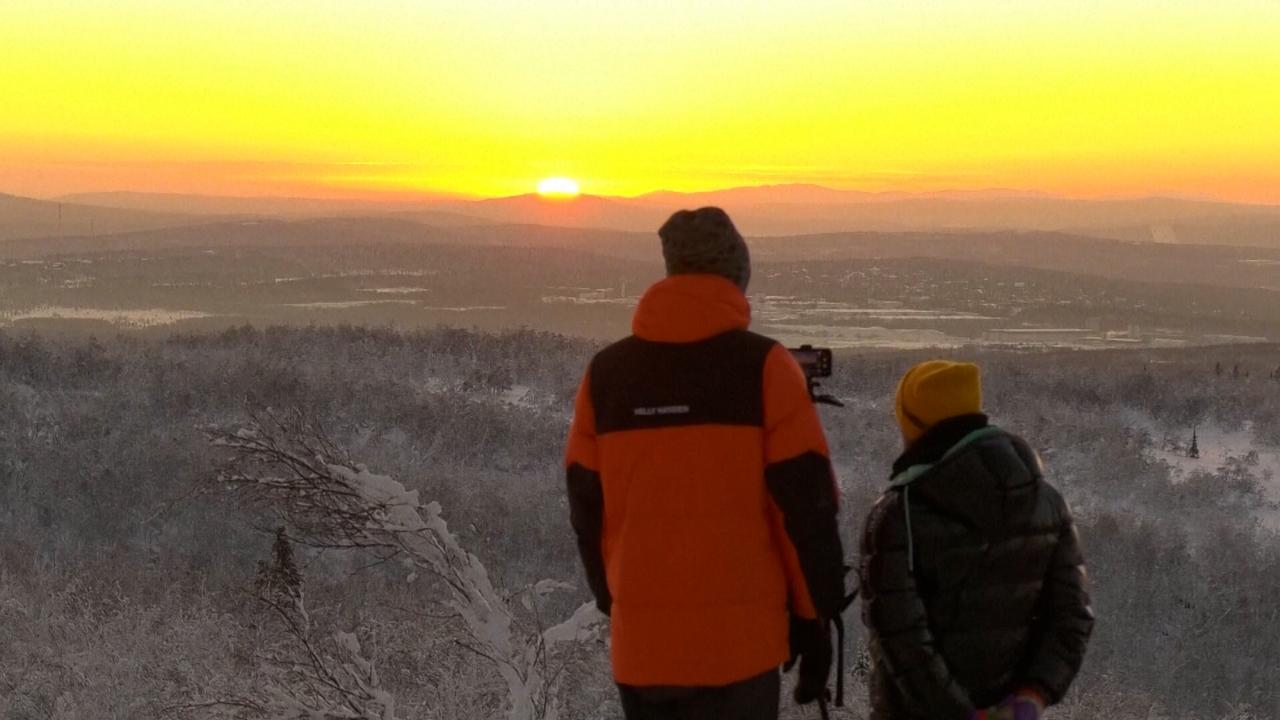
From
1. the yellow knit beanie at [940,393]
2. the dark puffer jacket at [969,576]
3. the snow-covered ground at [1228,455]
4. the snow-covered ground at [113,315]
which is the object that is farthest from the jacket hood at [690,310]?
the snow-covered ground at [113,315]

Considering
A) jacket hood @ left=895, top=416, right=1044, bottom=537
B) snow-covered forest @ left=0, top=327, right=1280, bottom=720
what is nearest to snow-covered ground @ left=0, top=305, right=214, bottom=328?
snow-covered forest @ left=0, top=327, right=1280, bottom=720

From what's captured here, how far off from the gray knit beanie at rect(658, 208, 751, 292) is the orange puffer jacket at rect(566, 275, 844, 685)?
0.20ft

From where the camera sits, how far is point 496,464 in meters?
16.8

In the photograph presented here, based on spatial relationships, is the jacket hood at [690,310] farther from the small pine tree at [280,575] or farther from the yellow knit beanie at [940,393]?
the small pine tree at [280,575]

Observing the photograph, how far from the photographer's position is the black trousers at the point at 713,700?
9.50ft

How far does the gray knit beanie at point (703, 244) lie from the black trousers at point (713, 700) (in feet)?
3.77

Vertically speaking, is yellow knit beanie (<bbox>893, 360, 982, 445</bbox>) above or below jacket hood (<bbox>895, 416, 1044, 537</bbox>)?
above

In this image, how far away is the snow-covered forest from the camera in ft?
18.9

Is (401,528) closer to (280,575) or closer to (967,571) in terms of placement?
(967,571)

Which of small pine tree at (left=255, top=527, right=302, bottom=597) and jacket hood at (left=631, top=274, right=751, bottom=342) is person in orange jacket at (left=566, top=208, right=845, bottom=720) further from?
small pine tree at (left=255, top=527, right=302, bottom=597)

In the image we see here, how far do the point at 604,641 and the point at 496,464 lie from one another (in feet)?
29.1

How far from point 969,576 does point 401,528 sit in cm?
298

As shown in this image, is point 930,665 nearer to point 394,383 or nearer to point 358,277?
point 394,383

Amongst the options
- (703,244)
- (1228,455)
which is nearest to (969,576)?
(703,244)
